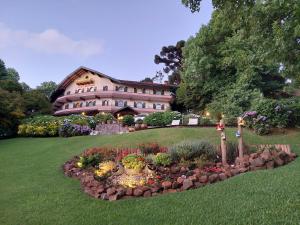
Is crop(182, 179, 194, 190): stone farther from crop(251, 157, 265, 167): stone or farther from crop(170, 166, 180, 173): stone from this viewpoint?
crop(251, 157, 265, 167): stone

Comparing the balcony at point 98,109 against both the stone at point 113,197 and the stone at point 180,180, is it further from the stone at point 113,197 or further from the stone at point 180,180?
the stone at point 113,197

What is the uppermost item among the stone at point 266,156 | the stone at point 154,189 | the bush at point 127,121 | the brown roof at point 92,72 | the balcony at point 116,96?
the brown roof at point 92,72

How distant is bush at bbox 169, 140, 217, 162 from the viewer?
12.2m

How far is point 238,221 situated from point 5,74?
2187 inches

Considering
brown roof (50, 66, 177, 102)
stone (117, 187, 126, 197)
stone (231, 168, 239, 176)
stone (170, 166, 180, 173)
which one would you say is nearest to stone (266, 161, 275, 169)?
stone (231, 168, 239, 176)

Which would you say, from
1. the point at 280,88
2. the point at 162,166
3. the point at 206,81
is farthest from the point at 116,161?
the point at 280,88

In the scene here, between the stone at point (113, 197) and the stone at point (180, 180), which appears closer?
the stone at point (113, 197)

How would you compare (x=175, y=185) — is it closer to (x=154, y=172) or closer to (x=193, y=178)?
(x=193, y=178)

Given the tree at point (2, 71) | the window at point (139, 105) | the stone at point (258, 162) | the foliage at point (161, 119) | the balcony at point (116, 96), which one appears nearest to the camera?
the stone at point (258, 162)

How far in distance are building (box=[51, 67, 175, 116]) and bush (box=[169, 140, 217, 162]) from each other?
139 ft

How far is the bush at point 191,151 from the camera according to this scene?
12.2m

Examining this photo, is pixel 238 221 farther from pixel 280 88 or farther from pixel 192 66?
pixel 280 88

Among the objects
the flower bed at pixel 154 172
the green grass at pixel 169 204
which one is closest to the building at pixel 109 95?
the flower bed at pixel 154 172

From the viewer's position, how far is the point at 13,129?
31750 mm
